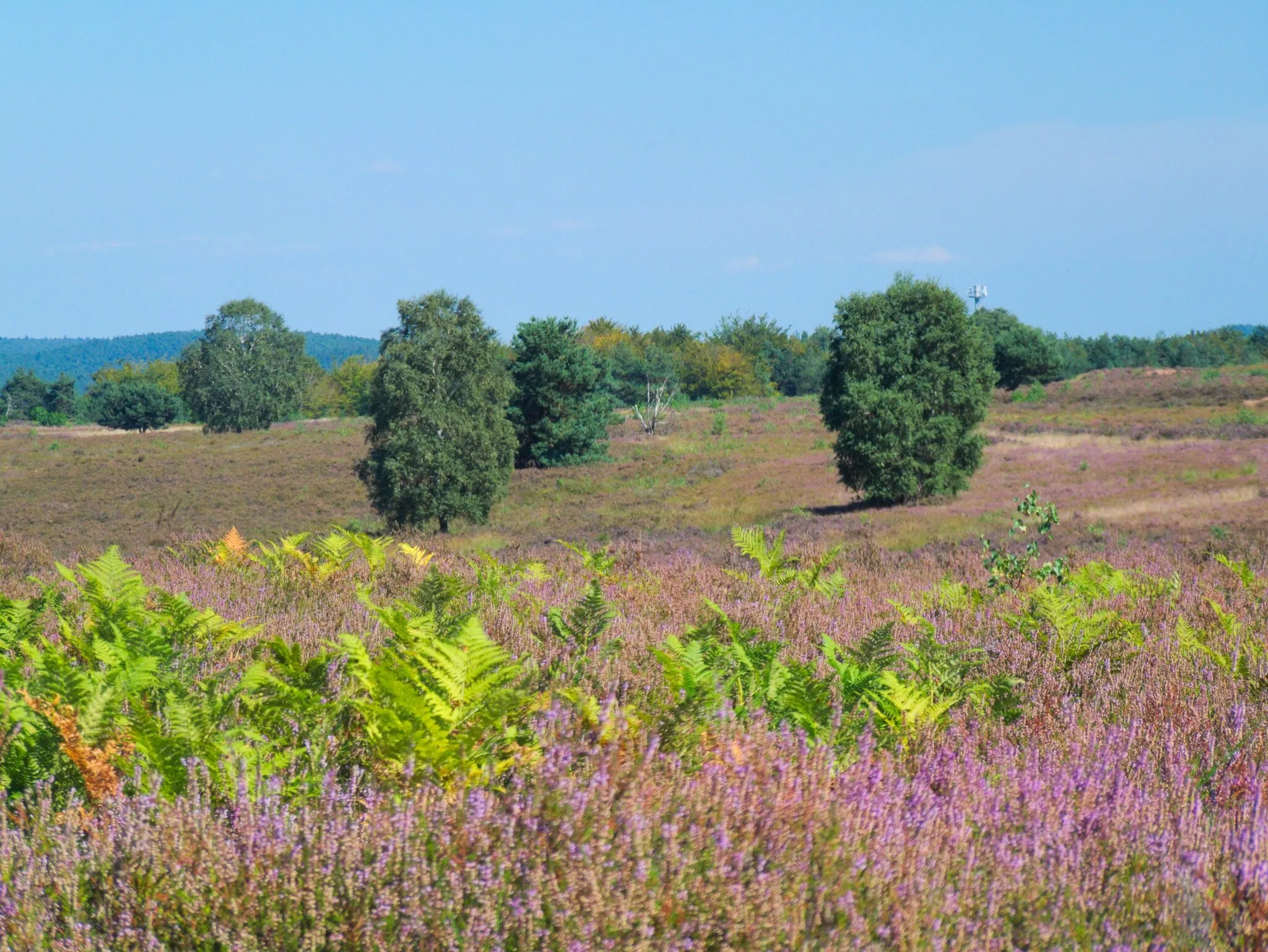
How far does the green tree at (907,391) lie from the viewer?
32.6 metres

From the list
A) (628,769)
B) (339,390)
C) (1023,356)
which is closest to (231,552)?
(628,769)

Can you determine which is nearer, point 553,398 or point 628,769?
point 628,769

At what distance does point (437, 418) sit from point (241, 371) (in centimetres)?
5802

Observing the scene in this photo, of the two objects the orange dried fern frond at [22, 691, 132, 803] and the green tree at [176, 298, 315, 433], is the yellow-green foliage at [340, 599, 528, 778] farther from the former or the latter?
the green tree at [176, 298, 315, 433]

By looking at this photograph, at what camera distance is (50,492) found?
4562cm

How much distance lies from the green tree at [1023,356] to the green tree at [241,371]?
55.2 m

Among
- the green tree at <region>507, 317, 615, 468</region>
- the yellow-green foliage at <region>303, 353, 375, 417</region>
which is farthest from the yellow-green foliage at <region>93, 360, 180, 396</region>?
the green tree at <region>507, 317, 615, 468</region>

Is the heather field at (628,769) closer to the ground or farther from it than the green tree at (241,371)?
closer to the ground

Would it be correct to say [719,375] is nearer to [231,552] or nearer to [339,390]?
[339,390]

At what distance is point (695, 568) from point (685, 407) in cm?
7306

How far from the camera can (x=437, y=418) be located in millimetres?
31547

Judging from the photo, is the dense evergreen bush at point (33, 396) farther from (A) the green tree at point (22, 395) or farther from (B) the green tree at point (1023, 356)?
(B) the green tree at point (1023, 356)

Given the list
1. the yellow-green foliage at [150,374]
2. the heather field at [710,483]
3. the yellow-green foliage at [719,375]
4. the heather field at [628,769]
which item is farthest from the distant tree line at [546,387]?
the yellow-green foliage at [150,374]

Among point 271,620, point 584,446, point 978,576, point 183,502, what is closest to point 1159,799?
point 271,620
